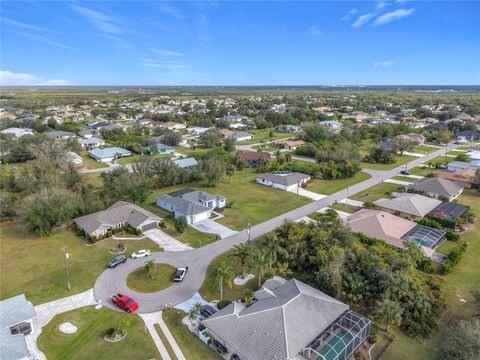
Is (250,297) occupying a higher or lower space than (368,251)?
lower

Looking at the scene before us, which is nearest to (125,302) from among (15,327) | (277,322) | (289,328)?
(15,327)

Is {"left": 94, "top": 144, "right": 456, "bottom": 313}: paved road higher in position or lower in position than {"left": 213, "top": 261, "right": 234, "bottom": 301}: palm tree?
lower

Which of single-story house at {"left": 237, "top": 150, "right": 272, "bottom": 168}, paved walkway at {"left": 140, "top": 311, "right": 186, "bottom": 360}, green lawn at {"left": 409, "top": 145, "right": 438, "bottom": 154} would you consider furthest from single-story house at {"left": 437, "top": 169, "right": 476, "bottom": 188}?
paved walkway at {"left": 140, "top": 311, "right": 186, "bottom": 360}

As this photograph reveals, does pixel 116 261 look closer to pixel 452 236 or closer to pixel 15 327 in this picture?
pixel 15 327

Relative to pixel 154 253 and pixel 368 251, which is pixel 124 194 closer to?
pixel 154 253

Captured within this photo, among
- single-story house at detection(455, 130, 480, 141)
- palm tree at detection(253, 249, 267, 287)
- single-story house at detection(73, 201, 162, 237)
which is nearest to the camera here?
palm tree at detection(253, 249, 267, 287)

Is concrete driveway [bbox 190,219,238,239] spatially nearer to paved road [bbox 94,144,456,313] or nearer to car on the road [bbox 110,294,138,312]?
paved road [bbox 94,144,456,313]

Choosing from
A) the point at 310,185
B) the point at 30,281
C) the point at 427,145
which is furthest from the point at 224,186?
the point at 427,145
